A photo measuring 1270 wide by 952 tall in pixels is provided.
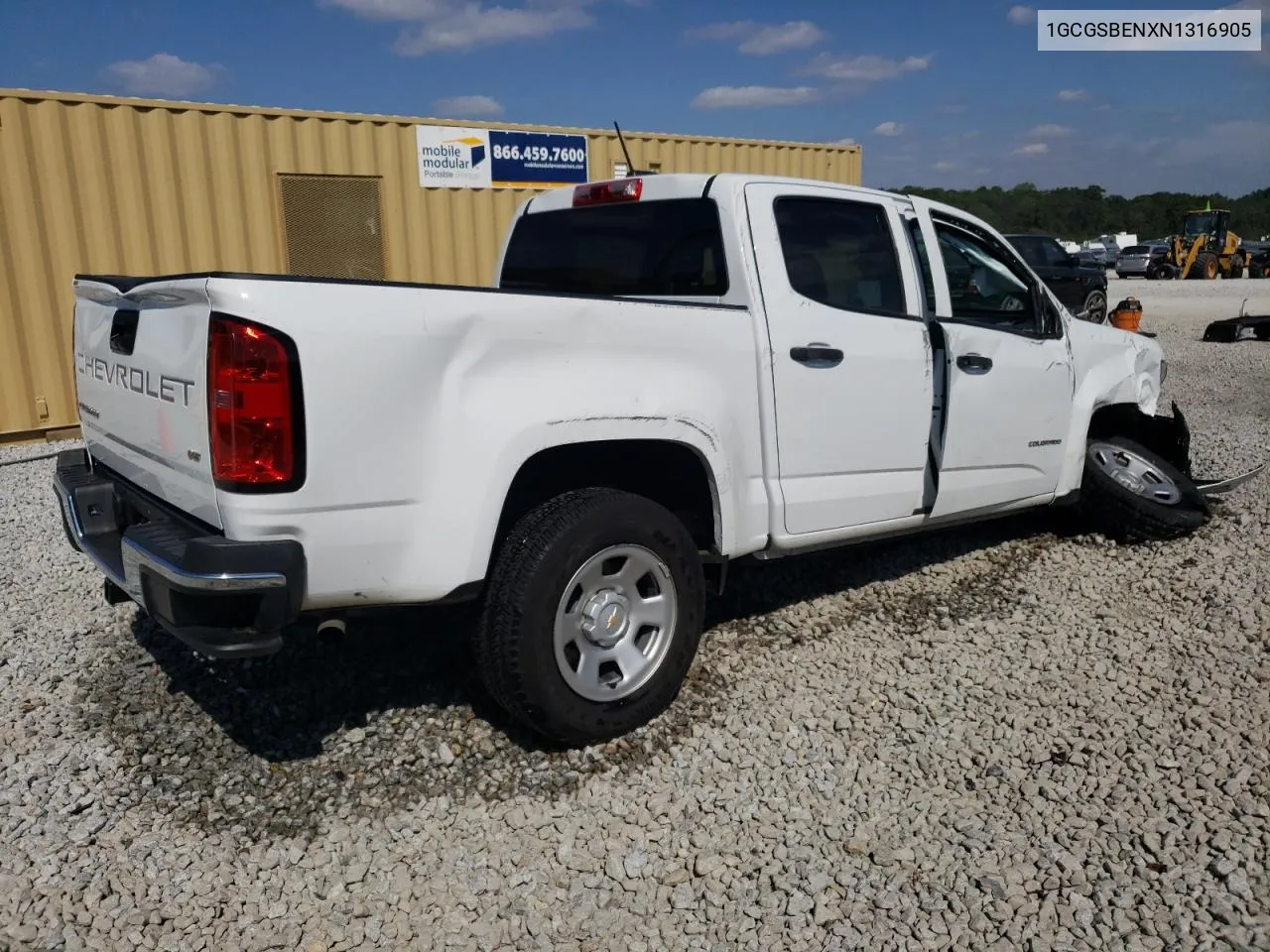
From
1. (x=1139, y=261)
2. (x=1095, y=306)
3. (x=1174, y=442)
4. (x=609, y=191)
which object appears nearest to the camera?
(x=609, y=191)

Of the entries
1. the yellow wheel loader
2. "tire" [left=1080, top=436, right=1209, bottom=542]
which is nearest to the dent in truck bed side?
"tire" [left=1080, top=436, right=1209, bottom=542]

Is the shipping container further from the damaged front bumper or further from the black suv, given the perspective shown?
the black suv

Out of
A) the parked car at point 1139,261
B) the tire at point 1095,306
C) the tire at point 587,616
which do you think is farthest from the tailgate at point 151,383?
the parked car at point 1139,261

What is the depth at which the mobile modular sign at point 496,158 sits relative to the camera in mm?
10398

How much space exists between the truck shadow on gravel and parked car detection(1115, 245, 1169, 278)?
40.3 metres

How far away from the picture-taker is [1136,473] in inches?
219

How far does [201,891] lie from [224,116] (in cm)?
841

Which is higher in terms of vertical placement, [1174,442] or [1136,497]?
[1174,442]

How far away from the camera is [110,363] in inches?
131

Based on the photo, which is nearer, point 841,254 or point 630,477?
point 630,477

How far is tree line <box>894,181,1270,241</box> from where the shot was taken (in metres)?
83.0

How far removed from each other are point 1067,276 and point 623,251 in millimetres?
16556

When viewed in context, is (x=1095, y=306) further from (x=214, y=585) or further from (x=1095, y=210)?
(x=1095, y=210)

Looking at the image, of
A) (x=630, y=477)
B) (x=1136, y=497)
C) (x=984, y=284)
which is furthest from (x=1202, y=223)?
(x=630, y=477)
